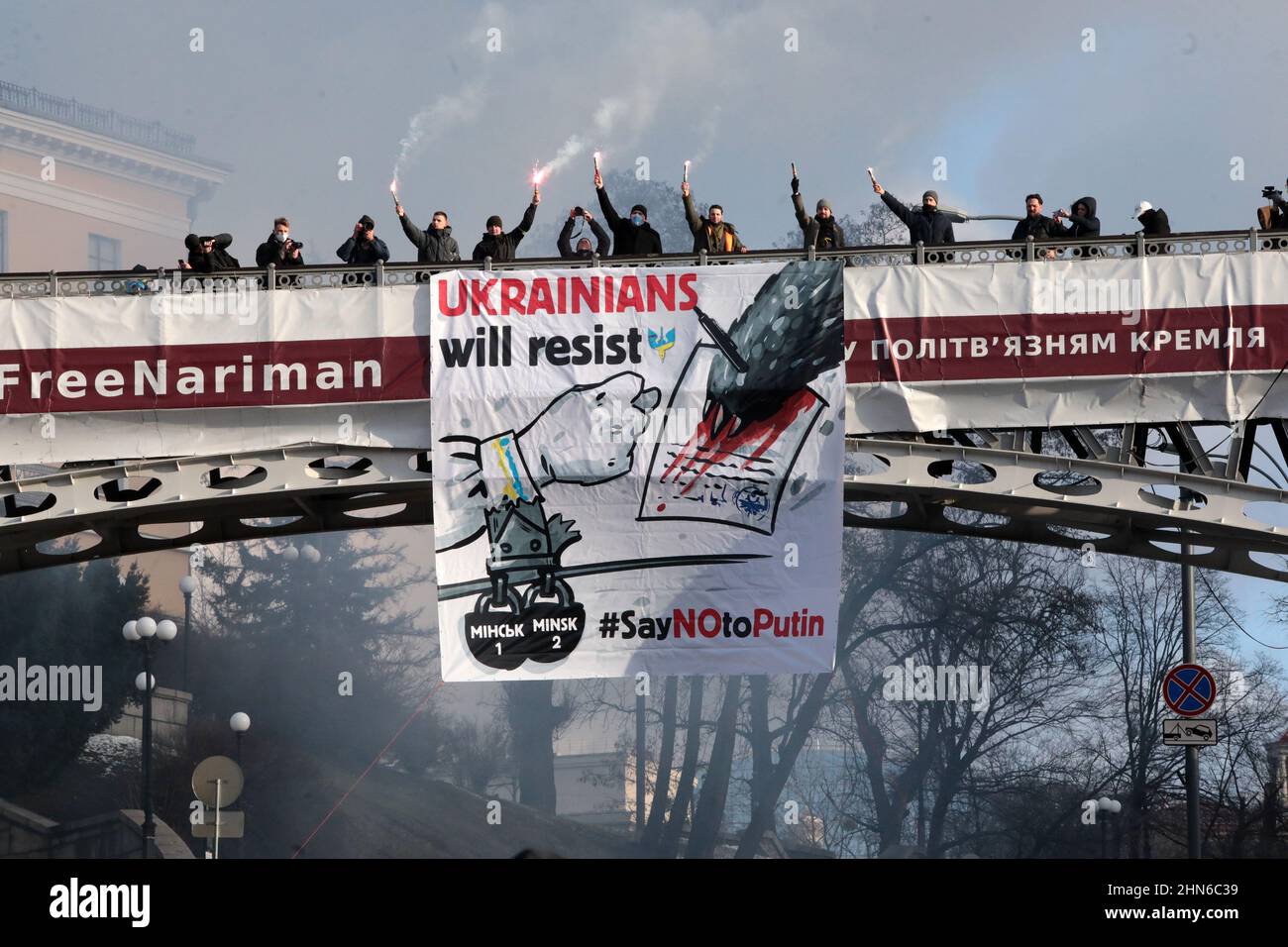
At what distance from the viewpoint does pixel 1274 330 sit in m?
22.2

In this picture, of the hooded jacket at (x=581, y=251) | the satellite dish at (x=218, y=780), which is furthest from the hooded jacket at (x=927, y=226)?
the satellite dish at (x=218, y=780)

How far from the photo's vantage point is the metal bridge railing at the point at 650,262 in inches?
880

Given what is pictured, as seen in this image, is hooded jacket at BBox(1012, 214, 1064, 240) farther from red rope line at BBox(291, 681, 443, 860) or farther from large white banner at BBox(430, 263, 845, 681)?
red rope line at BBox(291, 681, 443, 860)

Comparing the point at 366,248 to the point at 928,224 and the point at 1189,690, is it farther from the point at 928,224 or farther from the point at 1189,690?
the point at 1189,690

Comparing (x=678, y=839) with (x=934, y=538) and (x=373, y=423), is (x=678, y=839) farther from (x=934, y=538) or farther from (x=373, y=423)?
(x=373, y=423)

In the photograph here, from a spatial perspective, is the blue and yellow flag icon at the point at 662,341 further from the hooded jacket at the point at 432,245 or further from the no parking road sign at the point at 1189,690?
the no parking road sign at the point at 1189,690

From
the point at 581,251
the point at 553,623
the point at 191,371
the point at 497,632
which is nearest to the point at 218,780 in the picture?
the point at 497,632

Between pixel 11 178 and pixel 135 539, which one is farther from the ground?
pixel 11 178

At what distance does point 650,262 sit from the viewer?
22.7 meters

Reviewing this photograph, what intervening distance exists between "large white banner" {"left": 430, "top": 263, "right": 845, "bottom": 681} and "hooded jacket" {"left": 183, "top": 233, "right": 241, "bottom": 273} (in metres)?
3.23
